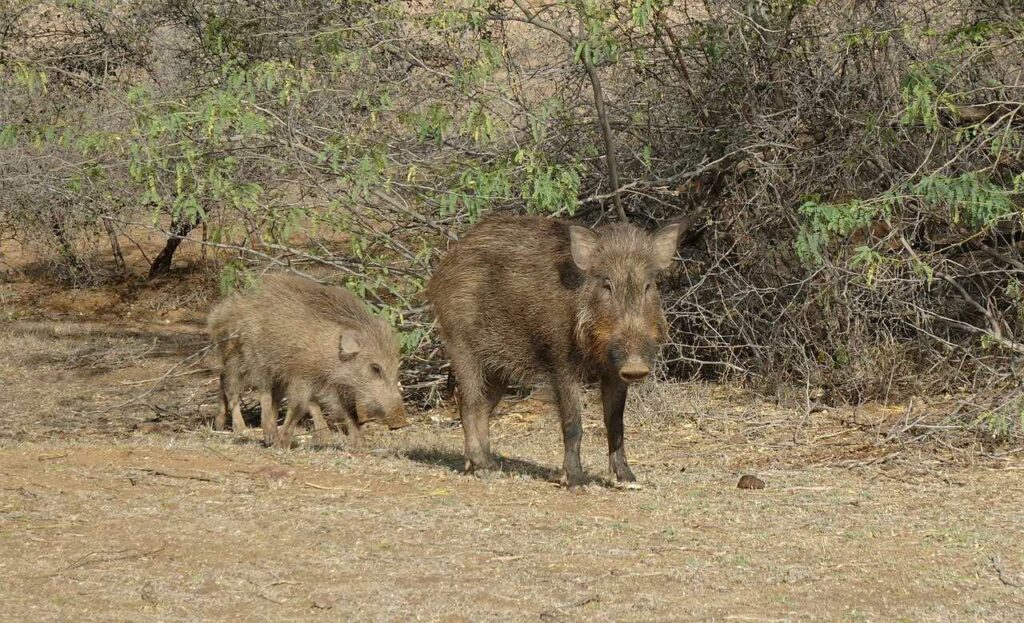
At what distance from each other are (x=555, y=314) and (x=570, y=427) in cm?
61

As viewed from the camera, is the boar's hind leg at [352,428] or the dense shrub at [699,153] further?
the boar's hind leg at [352,428]

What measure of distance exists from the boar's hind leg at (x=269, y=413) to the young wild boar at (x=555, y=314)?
201 cm

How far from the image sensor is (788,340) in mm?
10594

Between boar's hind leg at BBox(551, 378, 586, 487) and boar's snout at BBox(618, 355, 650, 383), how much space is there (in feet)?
2.28

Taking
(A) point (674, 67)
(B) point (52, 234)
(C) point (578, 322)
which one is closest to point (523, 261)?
(C) point (578, 322)

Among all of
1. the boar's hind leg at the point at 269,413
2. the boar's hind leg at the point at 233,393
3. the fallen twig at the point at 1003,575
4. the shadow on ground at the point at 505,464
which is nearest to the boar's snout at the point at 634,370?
the shadow on ground at the point at 505,464

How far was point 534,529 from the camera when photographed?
6102 mm

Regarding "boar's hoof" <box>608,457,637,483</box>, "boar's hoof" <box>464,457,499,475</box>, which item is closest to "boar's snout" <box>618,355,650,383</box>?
"boar's hoof" <box>608,457,637,483</box>

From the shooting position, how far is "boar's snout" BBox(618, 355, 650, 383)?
650cm

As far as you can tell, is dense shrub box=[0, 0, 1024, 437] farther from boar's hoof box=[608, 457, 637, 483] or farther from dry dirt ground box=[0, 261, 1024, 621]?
boar's hoof box=[608, 457, 637, 483]

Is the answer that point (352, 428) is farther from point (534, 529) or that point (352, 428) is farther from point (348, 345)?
point (534, 529)

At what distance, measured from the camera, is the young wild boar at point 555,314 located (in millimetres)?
6871

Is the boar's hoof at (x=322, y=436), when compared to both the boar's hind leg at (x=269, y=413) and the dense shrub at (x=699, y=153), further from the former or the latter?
the dense shrub at (x=699, y=153)

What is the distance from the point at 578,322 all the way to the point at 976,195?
2.68 metres
